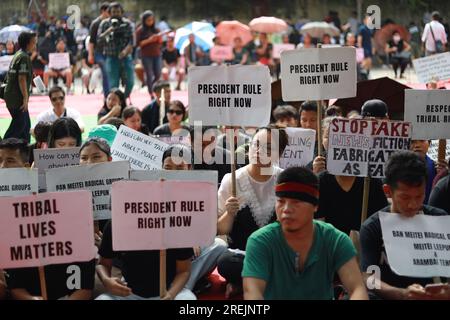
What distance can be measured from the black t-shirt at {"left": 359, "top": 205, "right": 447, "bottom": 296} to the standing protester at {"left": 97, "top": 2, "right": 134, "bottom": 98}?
34.5ft

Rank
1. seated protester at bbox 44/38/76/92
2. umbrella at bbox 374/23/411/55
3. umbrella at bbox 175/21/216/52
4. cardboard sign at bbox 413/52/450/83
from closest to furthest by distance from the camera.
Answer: cardboard sign at bbox 413/52/450/83 → seated protester at bbox 44/38/76/92 → umbrella at bbox 175/21/216/52 → umbrella at bbox 374/23/411/55

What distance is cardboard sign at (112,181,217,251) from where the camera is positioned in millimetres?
4895

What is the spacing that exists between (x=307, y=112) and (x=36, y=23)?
16.0 m

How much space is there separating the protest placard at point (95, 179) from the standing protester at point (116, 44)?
9.29m

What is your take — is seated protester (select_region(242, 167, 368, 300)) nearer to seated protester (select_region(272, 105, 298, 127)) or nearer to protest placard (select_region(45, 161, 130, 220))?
protest placard (select_region(45, 161, 130, 220))

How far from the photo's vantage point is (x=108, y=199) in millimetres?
6000

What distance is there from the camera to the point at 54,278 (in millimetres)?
5176

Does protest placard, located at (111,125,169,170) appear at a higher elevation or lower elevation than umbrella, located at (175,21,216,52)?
lower

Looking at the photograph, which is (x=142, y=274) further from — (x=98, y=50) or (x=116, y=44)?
(x=98, y=50)

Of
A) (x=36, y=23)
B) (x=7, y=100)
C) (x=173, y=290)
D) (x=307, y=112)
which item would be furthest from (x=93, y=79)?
(x=173, y=290)

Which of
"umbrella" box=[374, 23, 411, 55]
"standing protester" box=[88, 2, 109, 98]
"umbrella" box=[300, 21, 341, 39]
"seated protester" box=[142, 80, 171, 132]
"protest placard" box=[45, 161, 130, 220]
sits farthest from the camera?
"umbrella" box=[300, 21, 341, 39]

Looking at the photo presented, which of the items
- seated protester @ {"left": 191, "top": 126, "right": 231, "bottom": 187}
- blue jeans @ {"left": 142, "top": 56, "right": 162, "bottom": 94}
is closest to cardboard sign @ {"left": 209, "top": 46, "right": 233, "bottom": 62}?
blue jeans @ {"left": 142, "top": 56, "right": 162, "bottom": 94}

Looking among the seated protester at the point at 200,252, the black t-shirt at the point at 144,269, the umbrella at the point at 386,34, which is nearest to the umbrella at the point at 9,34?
the seated protester at the point at 200,252

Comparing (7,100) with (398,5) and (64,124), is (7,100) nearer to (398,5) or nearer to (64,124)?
(64,124)
